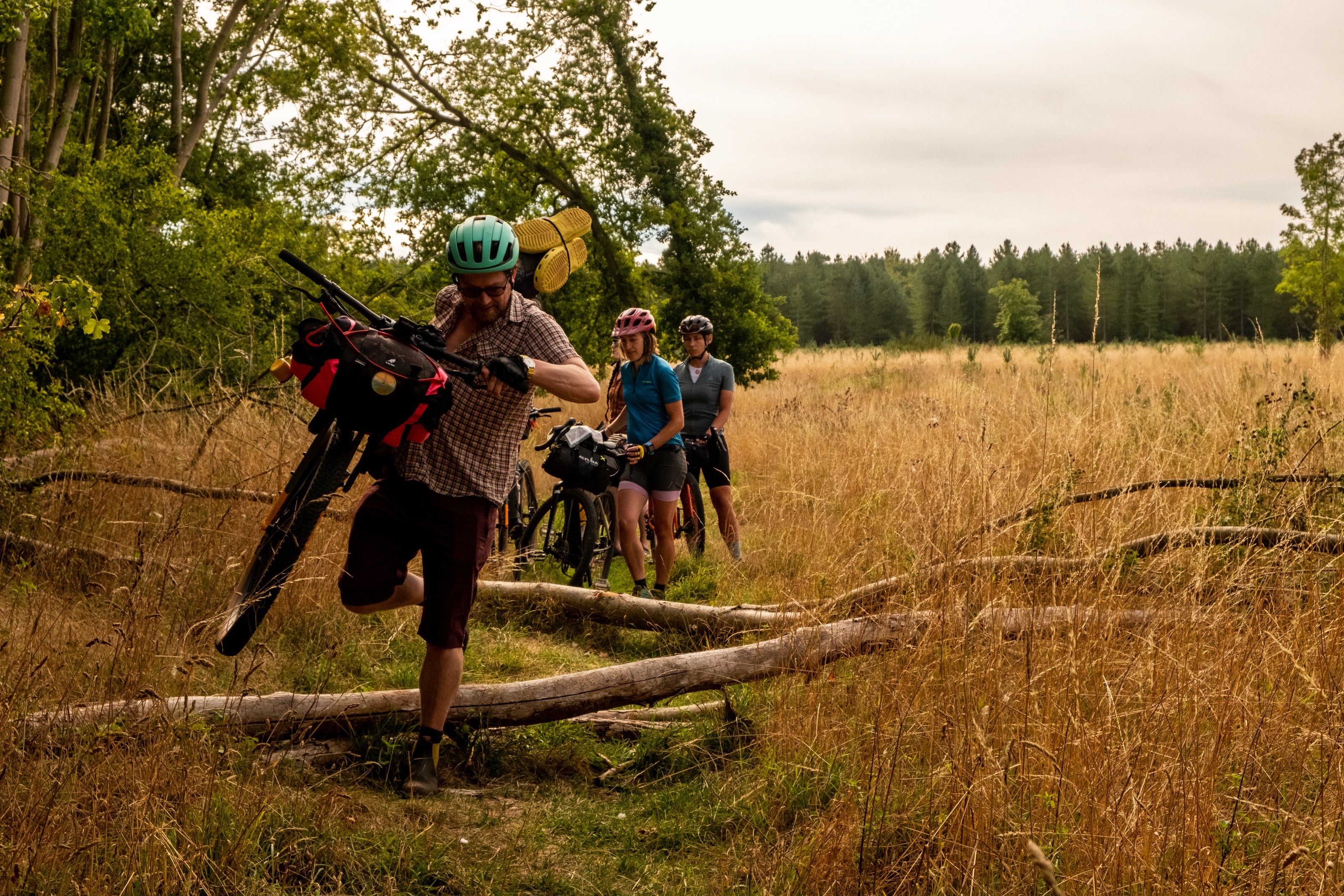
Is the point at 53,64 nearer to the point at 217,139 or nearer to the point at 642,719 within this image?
the point at 217,139

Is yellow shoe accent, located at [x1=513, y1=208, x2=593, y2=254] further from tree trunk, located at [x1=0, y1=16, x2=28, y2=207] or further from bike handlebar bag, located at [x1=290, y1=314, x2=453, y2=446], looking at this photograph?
tree trunk, located at [x1=0, y1=16, x2=28, y2=207]

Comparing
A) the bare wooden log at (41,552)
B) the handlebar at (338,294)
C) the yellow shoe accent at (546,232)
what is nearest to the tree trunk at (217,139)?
the yellow shoe accent at (546,232)

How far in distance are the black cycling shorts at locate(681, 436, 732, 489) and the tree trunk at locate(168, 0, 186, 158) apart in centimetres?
1377

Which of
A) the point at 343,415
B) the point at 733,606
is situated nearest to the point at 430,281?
the point at 733,606

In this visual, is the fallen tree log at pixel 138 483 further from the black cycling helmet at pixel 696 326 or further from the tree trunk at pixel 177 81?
the tree trunk at pixel 177 81

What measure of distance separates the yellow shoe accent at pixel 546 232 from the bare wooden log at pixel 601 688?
3.04 metres

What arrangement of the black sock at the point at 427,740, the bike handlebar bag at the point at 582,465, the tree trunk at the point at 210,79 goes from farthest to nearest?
the tree trunk at the point at 210,79 → the bike handlebar bag at the point at 582,465 → the black sock at the point at 427,740

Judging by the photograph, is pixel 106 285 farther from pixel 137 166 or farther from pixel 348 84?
pixel 348 84

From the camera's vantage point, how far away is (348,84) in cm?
2078

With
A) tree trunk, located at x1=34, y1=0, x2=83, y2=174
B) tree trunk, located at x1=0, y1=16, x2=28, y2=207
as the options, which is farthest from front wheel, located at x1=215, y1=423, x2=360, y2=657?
tree trunk, located at x1=34, y1=0, x2=83, y2=174

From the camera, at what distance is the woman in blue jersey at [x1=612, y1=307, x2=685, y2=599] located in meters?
7.04

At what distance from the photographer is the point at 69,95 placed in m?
14.0

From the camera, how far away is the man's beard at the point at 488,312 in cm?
407

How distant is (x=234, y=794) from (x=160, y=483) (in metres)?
3.75
